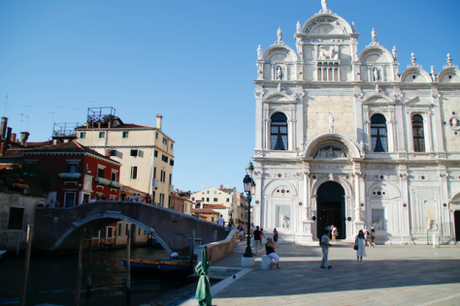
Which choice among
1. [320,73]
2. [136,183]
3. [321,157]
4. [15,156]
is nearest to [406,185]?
[321,157]

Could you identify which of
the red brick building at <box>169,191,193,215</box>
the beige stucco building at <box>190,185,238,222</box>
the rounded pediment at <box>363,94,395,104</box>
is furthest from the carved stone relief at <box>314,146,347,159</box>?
the beige stucco building at <box>190,185,238,222</box>

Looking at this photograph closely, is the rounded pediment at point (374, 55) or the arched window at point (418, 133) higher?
the rounded pediment at point (374, 55)

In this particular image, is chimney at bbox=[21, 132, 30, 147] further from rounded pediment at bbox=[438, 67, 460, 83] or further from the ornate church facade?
rounded pediment at bbox=[438, 67, 460, 83]

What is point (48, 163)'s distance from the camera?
28.3 meters

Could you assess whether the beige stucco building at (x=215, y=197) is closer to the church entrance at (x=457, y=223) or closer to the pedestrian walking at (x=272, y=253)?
the church entrance at (x=457, y=223)

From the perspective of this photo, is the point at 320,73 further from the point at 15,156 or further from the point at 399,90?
the point at 15,156

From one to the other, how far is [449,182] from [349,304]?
2220 cm

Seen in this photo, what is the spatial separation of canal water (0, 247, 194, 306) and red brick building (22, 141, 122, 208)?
264 inches

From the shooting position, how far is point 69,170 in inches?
1106

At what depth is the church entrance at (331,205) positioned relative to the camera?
84.3 ft

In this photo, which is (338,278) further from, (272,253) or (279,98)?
(279,98)

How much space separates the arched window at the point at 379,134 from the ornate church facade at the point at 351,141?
0.24 feet

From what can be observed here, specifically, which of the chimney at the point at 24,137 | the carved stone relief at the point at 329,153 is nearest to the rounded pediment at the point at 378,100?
the carved stone relief at the point at 329,153

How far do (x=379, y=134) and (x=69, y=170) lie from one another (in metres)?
23.3
